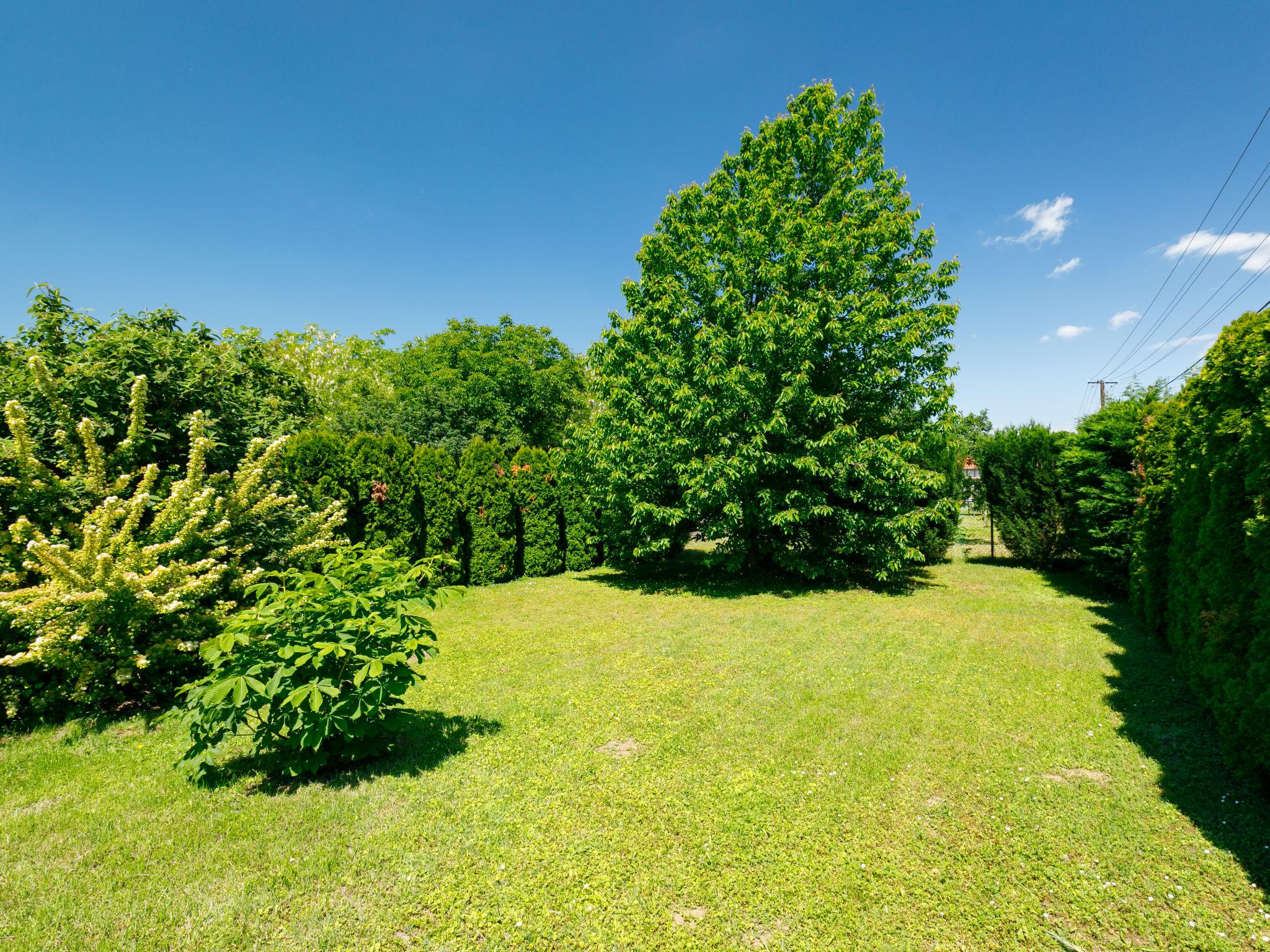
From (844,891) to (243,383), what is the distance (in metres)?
8.46

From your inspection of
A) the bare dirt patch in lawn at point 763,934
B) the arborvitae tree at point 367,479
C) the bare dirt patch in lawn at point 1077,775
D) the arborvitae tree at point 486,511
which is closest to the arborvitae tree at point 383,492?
the arborvitae tree at point 367,479

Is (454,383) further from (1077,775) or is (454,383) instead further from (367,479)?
(1077,775)

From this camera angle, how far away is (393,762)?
163 inches

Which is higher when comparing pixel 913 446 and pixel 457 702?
pixel 913 446

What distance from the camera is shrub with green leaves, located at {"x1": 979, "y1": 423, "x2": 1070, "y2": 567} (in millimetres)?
A: 11328

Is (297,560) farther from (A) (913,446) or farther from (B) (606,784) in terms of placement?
(A) (913,446)

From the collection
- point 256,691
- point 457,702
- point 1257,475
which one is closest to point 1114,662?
point 1257,475

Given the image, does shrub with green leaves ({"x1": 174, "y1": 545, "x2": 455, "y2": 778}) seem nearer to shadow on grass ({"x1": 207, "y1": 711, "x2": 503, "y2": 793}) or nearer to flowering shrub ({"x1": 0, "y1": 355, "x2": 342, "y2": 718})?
shadow on grass ({"x1": 207, "y1": 711, "x2": 503, "y2": 793})

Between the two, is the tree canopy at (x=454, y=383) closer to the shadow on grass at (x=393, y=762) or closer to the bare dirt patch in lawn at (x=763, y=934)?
the shadow on grass at (x=393, y=762)

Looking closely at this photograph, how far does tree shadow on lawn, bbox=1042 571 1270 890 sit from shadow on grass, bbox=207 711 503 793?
510 centimetres

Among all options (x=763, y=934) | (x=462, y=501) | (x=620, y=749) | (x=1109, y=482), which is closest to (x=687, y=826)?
(x=763, y=934)

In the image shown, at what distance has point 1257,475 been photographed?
3.74m

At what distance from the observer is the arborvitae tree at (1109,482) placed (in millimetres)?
8922

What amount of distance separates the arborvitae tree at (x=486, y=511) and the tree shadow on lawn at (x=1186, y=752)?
10.2m
